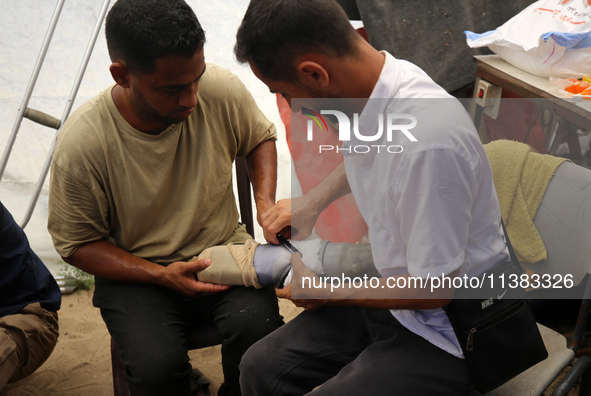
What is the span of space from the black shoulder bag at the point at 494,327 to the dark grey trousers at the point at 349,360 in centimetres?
6

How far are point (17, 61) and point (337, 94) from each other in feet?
9.05

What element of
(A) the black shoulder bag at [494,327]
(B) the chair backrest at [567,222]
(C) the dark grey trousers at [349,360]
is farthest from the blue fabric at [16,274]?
(B) the chair backrest at [567,222]

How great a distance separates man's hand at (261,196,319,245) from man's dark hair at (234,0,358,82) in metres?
0.51

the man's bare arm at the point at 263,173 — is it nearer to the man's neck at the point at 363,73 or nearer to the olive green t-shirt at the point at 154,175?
the olive green t-shirt at the point at 154,175

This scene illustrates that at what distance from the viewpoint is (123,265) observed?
1.73 meters

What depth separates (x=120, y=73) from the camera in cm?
161

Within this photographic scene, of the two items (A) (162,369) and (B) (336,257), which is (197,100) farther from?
(A) (162,369)

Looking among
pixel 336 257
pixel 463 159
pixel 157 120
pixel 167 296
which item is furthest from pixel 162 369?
pixel 463 159

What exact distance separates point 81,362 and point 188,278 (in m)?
1.03

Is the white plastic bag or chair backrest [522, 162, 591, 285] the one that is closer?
chair backrest [522, 162, 591, 285]

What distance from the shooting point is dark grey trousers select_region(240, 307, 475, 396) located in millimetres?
1311

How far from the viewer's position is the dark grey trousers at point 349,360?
51.6 inches

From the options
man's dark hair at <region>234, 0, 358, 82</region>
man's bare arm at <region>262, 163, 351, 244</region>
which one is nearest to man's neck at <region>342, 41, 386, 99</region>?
man's dark hair at <region>234, 0, 358, 82</region>

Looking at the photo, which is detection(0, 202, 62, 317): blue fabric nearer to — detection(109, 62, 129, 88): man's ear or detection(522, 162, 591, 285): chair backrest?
detection(109, 62, 129, 88): man's ear
